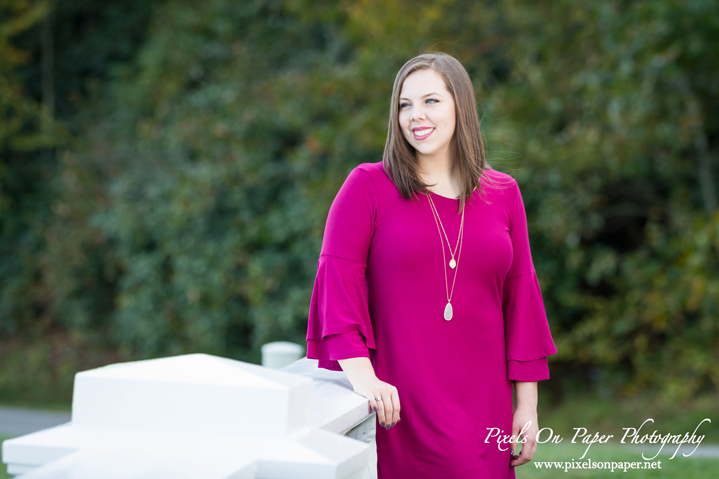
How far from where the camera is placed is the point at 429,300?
74.5 inches

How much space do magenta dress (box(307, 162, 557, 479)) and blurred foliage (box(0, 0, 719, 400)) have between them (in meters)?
4.23

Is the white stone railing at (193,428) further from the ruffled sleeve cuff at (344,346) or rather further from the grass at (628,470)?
the grass at (628,470)

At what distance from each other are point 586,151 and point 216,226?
4.51 meters

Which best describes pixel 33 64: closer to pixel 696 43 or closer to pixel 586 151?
pixel 586 151

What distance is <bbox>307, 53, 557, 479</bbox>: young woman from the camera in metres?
1.83

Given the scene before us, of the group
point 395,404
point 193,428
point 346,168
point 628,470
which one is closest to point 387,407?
point 395,404

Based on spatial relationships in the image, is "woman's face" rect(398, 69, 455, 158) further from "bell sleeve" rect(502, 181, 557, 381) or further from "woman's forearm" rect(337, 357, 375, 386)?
"woman's forearm" rect(337, 357, 375, 386)

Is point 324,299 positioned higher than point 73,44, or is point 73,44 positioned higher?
point 73,44

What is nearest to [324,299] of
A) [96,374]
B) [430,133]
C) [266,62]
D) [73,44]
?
[430,133]

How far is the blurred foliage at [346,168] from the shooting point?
657 cm

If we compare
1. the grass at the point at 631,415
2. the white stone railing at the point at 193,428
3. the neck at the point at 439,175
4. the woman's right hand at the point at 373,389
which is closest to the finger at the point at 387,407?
the woman's right hand at the point at 373,389

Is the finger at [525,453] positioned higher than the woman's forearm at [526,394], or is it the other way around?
the woman's forearm at [526,394]

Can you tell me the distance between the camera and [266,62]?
9.15m

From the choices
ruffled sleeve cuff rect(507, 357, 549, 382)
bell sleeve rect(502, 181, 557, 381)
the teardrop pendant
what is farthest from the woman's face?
ruffled sleeve cuff rect(507, 357, 549, 382)
